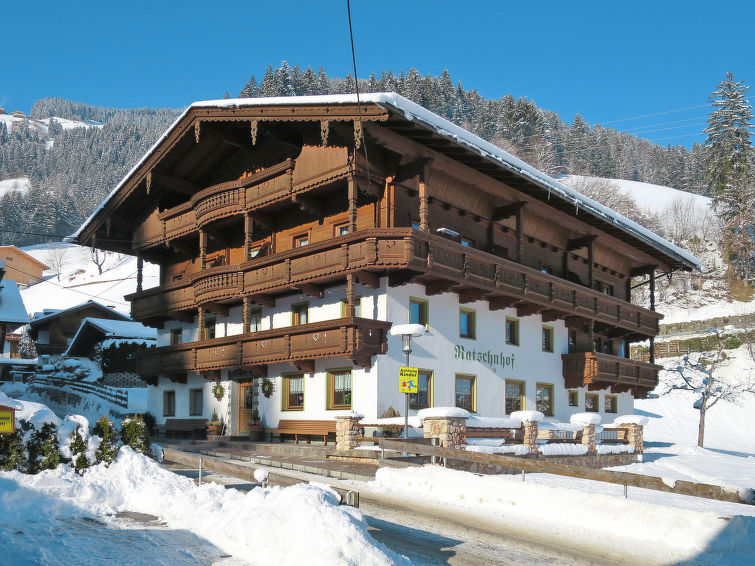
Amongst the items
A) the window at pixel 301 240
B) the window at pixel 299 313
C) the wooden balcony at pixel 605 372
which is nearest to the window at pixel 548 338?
the wooden balcony at pixel 605 372

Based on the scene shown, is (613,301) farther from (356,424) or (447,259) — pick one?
(356,424)

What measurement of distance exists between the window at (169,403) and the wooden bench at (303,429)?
311 inches

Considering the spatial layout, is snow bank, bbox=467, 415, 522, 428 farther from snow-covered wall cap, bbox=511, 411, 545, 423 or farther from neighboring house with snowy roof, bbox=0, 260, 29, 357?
neighboring house with snowy roof, bbox=0, 260, 29, 357

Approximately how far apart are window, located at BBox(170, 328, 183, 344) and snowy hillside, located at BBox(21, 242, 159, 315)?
187 ft

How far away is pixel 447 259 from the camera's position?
912 inches

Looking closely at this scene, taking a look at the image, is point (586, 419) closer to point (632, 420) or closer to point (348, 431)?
point (632, 420)

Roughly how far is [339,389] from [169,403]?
39.9 feet

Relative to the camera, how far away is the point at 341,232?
25.3 meters

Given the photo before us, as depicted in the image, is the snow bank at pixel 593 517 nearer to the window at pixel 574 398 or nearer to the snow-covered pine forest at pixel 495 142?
the window at pixel 574 398

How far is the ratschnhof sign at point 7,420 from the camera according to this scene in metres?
10.8

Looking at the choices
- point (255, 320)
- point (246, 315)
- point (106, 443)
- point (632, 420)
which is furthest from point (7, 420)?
point (632, 420)

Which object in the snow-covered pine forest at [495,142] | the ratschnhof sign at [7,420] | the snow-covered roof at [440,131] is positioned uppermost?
the snow-covered pine forest at [495,142]

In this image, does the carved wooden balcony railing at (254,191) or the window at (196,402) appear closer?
the carved wooden balcony railing at (254,191)

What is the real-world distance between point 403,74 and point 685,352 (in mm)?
66517
